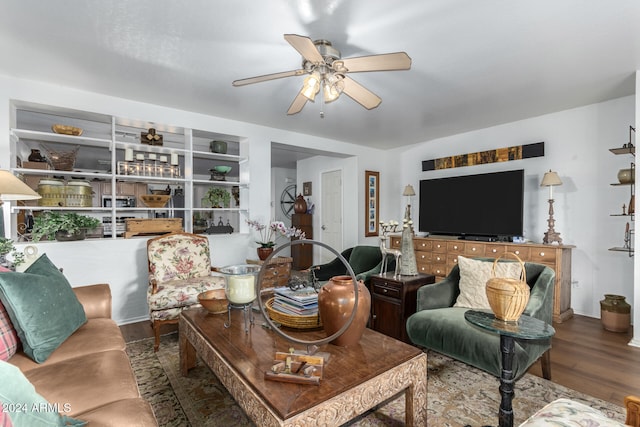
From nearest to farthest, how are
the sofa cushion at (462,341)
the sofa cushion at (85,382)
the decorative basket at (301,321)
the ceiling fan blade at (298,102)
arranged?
the sofa cushion at (85,382) → the decorative basket at (301,321) → the sofa cushion at (462,341) → the ceiling fan blade at (298,102)

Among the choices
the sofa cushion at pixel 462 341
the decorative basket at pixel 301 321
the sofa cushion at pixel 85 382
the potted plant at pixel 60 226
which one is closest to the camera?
the sofa cushion at pixel 85 382

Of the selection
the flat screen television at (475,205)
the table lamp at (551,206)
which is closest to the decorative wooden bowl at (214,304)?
the flat screen television at (475,205)

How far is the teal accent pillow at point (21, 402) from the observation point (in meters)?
0.70

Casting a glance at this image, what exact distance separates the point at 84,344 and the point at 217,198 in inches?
101

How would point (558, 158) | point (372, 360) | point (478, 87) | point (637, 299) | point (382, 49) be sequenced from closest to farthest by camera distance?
1. point (372, 360)
2. point (382, 49)
3. point (637, 299)
4. point (478, 87)
5. point (558, 158)

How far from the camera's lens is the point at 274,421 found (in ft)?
3.31

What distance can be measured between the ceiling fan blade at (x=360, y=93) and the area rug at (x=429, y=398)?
82.4 inches

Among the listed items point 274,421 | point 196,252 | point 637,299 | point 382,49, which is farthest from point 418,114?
point 274,421

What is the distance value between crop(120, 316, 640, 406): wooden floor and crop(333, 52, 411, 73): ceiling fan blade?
2344mm

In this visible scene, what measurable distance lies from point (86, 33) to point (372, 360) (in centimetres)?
273

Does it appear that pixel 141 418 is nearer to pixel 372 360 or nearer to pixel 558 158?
pixel 372 360

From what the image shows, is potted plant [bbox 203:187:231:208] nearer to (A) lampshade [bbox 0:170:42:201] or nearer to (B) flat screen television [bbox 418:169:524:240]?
(A) lampshade [bbox 0:170:42:201]

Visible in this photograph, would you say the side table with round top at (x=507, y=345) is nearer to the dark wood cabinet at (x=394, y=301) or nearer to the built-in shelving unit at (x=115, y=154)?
the dark wood cabinet at (x=394, y=301)

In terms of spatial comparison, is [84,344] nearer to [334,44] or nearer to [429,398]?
[429,398]
